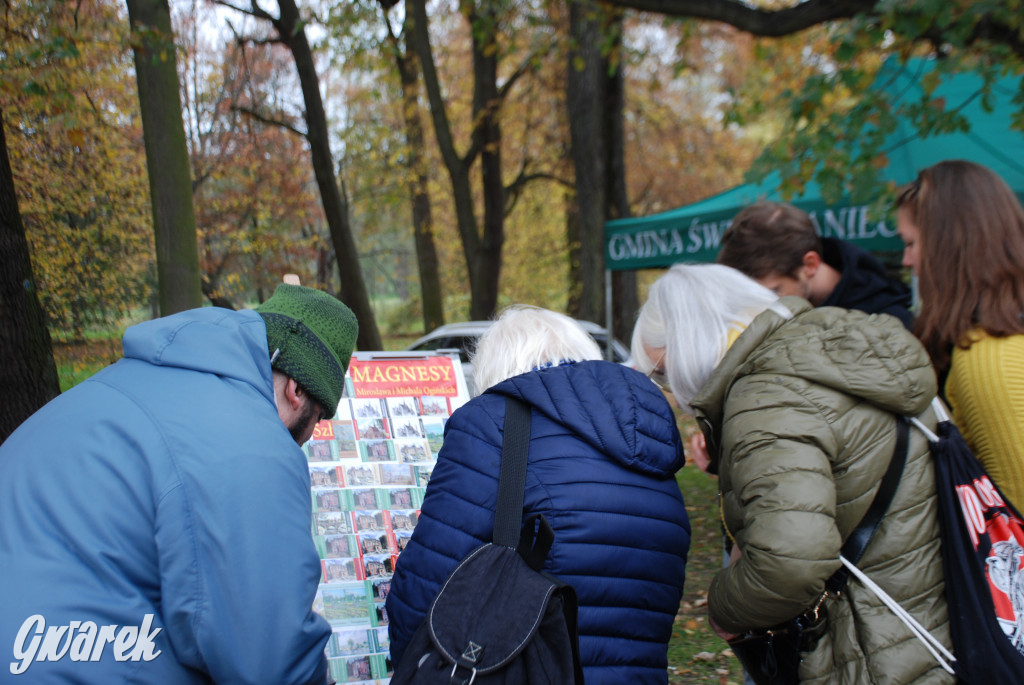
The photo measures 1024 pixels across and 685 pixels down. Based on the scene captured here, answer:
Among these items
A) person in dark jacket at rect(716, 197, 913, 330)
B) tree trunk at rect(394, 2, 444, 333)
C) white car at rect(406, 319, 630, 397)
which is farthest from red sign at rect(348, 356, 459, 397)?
tree trunk at rect(394, 2, 444, 333)

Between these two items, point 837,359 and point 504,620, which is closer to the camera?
point 504,620

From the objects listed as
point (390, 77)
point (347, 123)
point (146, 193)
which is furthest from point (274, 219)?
point (146, 193)

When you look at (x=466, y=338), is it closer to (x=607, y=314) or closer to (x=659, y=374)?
(x=607, y=314)

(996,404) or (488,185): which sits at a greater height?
(488,185)

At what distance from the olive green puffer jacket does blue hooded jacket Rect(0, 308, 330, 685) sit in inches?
34.4

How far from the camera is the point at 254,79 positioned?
1180 centimetres

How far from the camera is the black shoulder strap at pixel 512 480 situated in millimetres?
1333

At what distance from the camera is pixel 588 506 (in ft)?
4.49

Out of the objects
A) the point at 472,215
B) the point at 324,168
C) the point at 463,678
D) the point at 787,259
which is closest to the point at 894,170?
the point at 787,259

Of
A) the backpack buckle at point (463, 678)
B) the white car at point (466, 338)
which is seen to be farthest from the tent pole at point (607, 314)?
the backpack buckle at point (463, 678)

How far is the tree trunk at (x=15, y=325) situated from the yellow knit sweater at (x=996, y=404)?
130 inches

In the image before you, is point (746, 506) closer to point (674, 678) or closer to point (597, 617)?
point (597, 617)

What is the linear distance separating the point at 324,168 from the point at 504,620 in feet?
26.8

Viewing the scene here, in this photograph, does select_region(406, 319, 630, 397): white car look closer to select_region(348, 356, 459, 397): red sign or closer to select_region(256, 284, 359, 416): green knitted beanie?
select_region(348, 356, 459, 397): red sign
